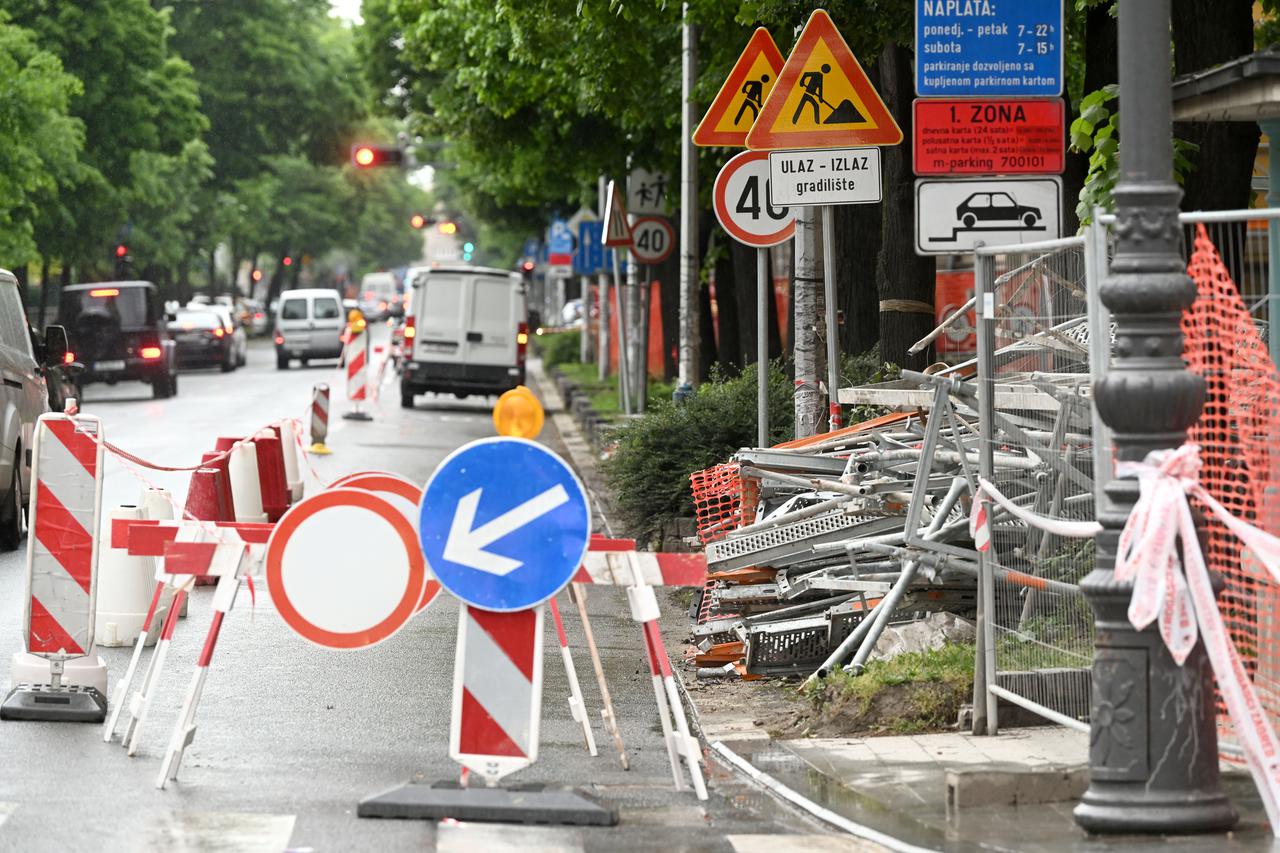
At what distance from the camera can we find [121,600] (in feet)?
35.7

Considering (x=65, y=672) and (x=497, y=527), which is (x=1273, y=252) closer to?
(x=497, y=527)

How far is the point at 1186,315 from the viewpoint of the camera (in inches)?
280

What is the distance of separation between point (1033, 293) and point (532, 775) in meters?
2.63

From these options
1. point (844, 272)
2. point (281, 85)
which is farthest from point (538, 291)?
point (844, 272)

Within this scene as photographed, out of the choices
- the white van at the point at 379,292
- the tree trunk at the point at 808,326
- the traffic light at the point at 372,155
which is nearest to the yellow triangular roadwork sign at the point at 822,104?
the tree trunk at the point at 808,326

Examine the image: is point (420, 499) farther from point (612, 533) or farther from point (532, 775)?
point (612, 533)

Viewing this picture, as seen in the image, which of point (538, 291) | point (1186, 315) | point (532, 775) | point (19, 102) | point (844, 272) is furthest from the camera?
point (538, 291)

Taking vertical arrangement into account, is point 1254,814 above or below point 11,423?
below

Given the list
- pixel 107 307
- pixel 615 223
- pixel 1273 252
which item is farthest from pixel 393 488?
pixel 107 307

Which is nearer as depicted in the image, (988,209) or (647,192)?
(988,209)

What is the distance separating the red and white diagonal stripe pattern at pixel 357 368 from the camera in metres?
30.9

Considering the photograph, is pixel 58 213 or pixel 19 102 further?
pixel 58 213

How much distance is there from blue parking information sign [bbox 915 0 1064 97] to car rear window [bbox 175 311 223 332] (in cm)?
4223

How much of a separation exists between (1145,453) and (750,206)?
7.47m
